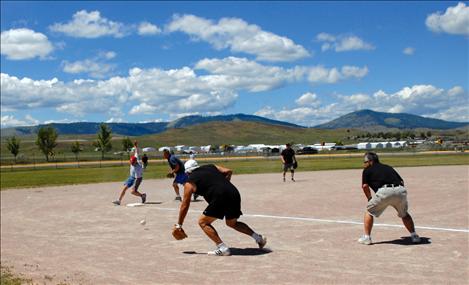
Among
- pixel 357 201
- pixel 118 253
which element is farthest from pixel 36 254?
pixel 357 201

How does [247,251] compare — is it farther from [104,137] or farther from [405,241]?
[104,137]

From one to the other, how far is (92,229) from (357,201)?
8.13m

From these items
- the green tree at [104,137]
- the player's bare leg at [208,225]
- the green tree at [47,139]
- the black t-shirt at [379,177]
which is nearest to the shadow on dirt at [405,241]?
the black t-shirt at [379,177]

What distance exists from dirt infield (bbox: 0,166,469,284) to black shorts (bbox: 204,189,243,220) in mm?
772

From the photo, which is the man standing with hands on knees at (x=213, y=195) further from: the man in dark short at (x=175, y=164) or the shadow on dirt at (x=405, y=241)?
the man in dark short at (x=175, y=164)

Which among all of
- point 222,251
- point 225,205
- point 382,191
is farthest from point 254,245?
point 382,191

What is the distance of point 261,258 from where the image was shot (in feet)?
30.4

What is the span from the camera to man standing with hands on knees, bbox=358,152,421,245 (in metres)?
9.66

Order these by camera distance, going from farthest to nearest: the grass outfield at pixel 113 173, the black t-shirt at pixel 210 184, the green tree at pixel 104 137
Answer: the green tree at pixel 104 137 < the grass outfield at pixel 113 173 < the black t-shirt at pixel 210 184

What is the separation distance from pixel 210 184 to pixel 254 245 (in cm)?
194

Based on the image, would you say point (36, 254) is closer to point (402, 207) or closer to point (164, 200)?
point (402, 207)

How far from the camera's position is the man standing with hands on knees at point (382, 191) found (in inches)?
380

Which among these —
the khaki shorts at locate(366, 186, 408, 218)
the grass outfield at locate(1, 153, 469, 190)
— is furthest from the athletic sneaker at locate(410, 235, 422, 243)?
the grass outfield at locate(1, 153, 469, 190)

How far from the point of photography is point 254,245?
1055cm
